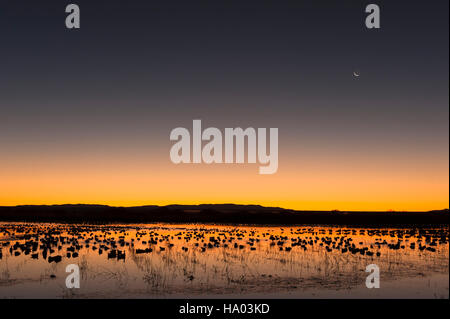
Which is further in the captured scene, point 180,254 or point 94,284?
point 180,254

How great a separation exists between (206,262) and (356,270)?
8.65 meters

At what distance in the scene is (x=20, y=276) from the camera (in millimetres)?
21641

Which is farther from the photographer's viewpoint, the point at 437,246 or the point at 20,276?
the point at 437,246

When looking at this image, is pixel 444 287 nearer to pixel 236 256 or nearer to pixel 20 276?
pixel 236 256

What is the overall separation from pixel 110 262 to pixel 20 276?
553cm
